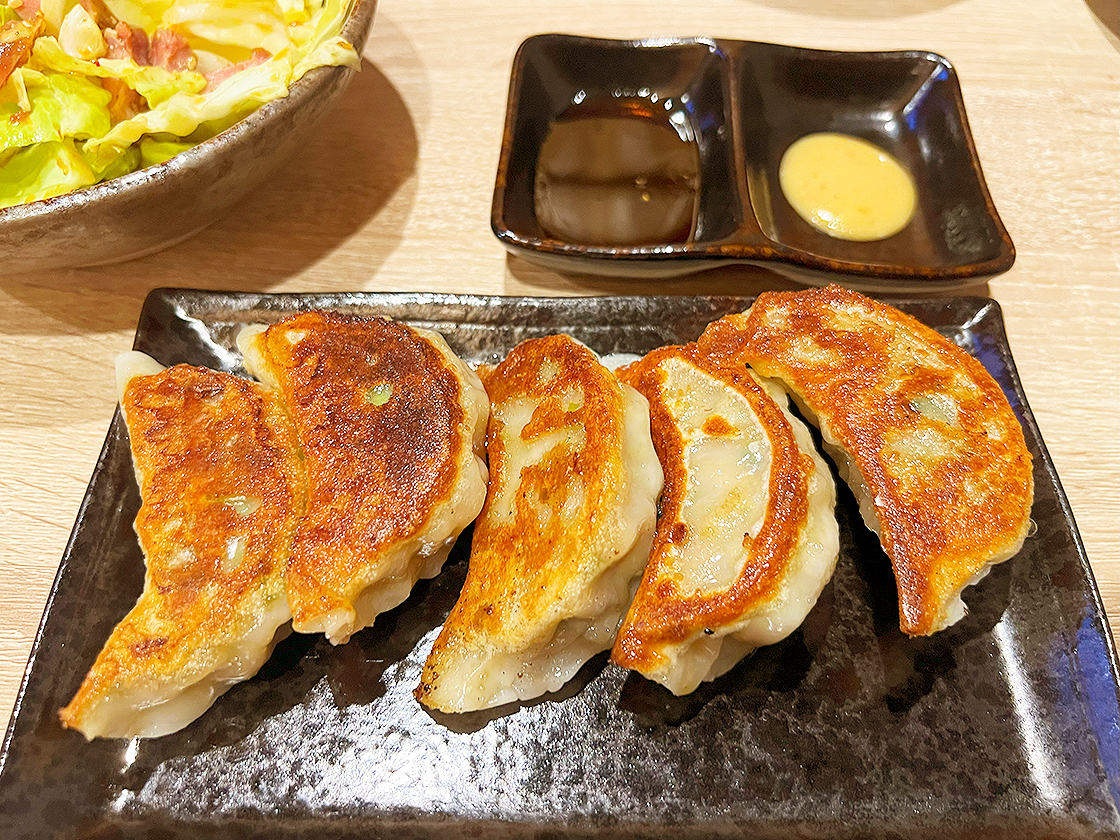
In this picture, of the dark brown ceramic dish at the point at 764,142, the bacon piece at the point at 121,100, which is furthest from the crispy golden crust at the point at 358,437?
the bacon piece at the point at 121,100

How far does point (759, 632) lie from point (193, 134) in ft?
7.68

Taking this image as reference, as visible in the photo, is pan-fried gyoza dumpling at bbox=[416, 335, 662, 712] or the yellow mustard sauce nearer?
pan-fried gyoza dumpling at bbox=[416, 335, 662, 712]

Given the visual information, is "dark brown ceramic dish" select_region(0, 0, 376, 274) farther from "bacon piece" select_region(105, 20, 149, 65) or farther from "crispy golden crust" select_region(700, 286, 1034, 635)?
"crispy golden crust" select_region(700, 286, 1034, 635)

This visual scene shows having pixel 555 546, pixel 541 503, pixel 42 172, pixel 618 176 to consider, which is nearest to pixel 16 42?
pixel 42 172

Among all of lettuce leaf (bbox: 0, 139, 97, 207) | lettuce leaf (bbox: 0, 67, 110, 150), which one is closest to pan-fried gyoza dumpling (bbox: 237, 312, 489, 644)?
lettuce leaf (bbox: 0, 139, 97, 207)

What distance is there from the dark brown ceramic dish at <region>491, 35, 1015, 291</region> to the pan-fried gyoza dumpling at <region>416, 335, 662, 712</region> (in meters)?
0.73

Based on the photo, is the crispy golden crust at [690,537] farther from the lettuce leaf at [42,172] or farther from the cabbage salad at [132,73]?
the lettuce leaf at [42,172]

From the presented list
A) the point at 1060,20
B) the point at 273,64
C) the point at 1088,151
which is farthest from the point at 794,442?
the point at 1060,20

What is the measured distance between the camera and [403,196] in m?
2.83

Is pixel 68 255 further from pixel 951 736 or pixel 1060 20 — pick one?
pixel 1060 20

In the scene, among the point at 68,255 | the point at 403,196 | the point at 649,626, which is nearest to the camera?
the point at 649,626

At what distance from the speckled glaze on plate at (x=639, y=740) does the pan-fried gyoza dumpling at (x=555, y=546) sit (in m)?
0.13

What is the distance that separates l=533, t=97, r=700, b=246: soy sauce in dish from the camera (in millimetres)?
2672

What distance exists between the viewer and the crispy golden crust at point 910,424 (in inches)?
65.0
